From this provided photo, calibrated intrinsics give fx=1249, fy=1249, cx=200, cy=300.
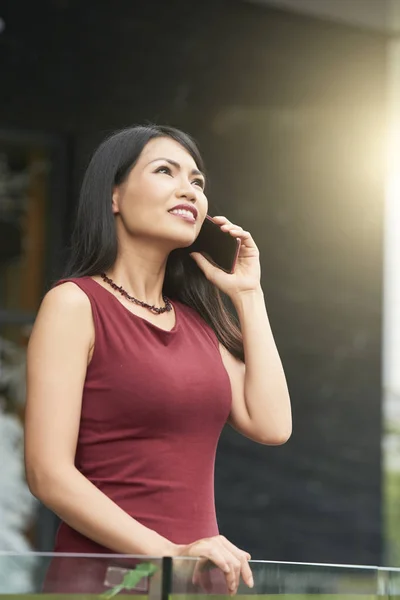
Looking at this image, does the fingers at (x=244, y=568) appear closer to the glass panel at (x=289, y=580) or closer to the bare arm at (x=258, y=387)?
the glass panel at (x=289, y=580)

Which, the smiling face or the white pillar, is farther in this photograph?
the white pillar

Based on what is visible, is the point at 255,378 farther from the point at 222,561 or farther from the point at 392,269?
the point at 392,269

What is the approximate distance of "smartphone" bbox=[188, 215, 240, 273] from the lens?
212 cm

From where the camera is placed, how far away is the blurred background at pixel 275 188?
529cm

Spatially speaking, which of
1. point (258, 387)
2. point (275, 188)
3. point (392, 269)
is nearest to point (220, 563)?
point (258, 387)

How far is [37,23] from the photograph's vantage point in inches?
209

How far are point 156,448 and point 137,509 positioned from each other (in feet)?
0.30

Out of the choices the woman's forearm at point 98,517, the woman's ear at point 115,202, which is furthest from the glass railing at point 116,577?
the woman's ear at point 115,202

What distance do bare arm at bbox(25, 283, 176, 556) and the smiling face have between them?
0.17 meters

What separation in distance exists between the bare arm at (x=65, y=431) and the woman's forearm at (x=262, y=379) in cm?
31

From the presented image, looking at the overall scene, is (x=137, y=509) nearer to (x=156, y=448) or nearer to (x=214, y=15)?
(x=156, y=448)

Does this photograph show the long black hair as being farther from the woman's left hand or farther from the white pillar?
the white pillar

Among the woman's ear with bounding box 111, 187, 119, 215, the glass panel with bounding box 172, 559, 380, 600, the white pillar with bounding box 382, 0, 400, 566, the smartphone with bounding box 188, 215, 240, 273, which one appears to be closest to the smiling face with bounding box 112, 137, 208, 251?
the woman's ear with bounding box 111, 187, 119, 215

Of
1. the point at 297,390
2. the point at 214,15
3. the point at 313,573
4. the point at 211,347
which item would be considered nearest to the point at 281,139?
the point at 214,15
